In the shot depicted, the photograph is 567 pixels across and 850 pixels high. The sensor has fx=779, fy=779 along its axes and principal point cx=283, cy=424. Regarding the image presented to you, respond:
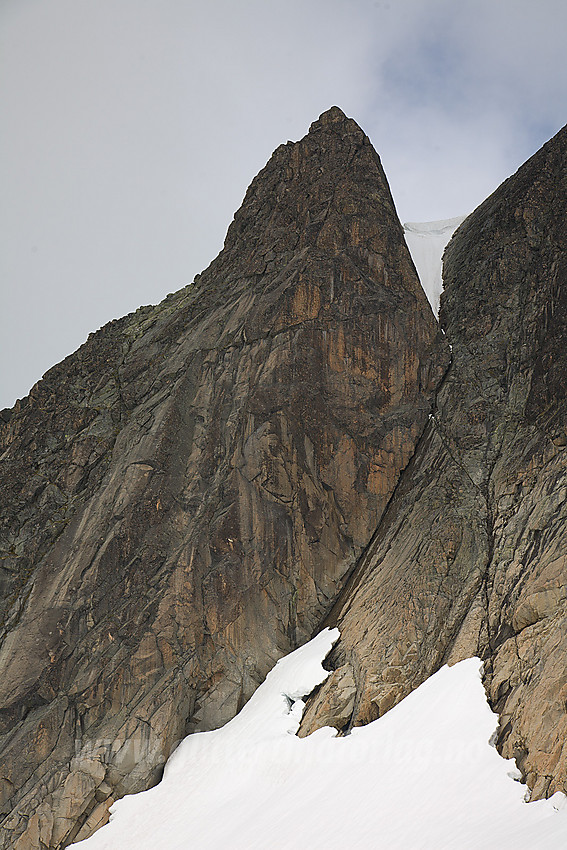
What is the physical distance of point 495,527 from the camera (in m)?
21.7

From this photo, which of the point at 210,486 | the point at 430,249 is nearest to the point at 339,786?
the point at 210,486

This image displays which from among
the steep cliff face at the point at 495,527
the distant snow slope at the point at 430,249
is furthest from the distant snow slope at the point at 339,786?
the distant snow slope at the point at 430,249

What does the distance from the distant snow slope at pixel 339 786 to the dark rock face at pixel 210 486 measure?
3.99ft

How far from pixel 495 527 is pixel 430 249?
17.2 meters

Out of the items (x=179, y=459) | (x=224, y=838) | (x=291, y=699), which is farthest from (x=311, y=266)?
(x=224, y=838)

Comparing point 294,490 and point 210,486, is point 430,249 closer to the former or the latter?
point 294,490

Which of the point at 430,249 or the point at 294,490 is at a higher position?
the point at 430,249

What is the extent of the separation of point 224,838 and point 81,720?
23.7ft

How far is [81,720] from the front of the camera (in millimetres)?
23047

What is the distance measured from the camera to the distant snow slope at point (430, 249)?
105 ft

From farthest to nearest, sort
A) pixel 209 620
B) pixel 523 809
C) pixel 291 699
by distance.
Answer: pixel 209 620 < pixel 291 699 < pixel 523 809

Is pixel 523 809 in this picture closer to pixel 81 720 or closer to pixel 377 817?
pixel 377 817

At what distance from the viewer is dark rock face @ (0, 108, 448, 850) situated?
22.8m

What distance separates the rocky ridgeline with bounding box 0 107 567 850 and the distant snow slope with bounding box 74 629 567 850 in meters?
0.74
